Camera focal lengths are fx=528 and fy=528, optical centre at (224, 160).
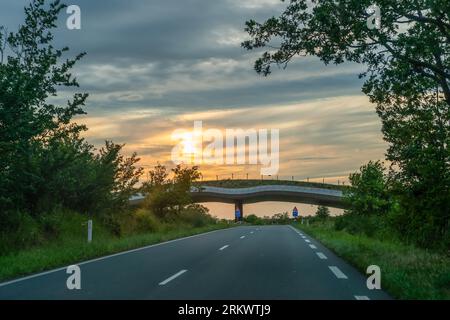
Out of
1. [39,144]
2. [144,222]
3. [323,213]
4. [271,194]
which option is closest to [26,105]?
[39,144]

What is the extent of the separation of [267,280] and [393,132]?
7.31 metres

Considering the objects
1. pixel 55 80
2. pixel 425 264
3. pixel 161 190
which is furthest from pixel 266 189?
pixel 425 264

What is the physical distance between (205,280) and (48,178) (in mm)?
12684

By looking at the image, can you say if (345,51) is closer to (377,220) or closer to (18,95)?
(18,95)

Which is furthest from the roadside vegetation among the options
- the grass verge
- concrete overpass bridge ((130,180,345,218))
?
concrete overpass bridge ((130,180,345,218))

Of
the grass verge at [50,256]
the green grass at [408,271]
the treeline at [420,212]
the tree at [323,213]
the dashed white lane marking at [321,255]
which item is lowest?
the tree at [323,213]

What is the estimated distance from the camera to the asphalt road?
9227 mm

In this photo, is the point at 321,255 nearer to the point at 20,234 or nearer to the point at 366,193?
the point at 20,234

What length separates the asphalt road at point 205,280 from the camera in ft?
30.3

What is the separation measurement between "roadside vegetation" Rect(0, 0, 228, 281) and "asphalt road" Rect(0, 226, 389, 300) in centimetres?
188

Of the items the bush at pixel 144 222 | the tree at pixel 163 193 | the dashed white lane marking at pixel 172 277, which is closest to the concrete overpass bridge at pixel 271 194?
the tree at pixel 163 193

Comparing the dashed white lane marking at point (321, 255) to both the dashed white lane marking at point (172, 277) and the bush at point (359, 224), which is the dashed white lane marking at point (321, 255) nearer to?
the dashed white lane marking at point (172, 277)

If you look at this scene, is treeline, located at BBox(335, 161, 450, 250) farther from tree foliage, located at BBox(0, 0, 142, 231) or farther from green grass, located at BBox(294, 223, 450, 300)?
tree foliage, located at BBox(0, 0, 142, 231)

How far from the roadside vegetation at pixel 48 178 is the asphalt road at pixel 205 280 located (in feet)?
6.17
